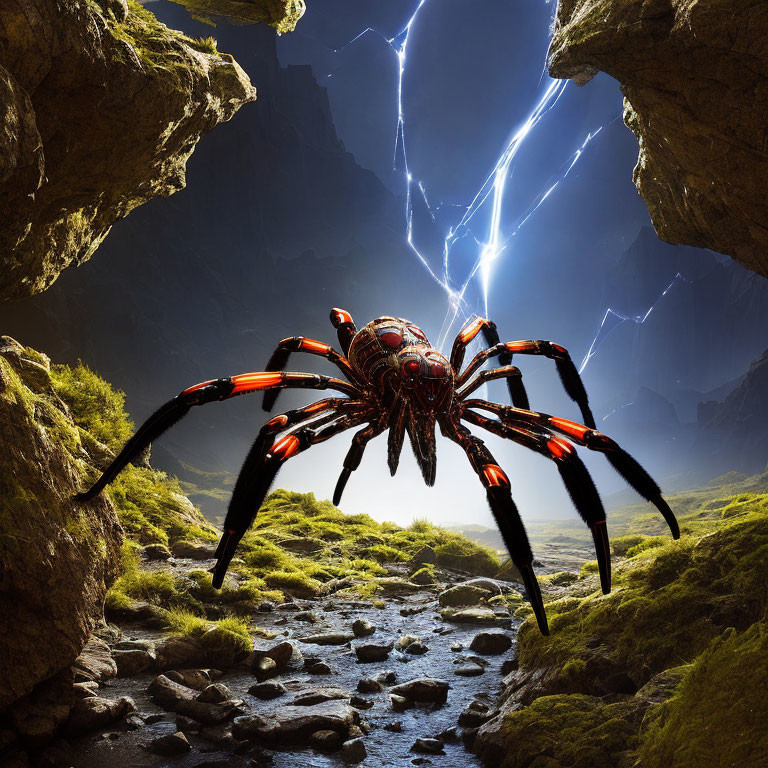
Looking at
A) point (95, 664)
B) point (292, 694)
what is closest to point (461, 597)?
point (292, 694)

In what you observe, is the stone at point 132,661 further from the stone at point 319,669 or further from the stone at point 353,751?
the stone at point 353,751

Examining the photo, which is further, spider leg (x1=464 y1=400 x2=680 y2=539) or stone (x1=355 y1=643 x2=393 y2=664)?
stone (x1=355 y1=643 x2=393 y2=664)

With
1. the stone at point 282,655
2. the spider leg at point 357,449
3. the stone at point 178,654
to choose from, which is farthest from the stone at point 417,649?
the stone at point 178,654

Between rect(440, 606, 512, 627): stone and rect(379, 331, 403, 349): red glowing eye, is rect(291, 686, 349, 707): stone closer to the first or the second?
rect(440, 606, 512, 627): stone

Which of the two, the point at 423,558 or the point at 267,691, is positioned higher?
the point at 423,558

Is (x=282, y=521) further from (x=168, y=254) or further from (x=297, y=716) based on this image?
(x=168, y=254)

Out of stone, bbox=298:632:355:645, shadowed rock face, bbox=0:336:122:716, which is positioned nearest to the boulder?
stone, bbox=298:632:355:645

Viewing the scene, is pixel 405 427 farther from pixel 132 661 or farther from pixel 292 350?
pixel 132 661

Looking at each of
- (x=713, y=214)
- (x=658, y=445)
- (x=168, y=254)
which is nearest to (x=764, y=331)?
(x=658, y=445)
